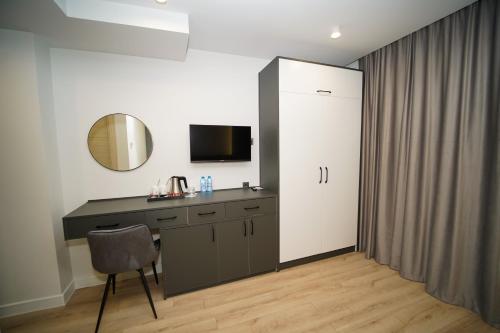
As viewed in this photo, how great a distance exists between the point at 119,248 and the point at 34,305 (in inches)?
45.5

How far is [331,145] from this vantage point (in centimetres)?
244

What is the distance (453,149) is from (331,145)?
1.06 metres

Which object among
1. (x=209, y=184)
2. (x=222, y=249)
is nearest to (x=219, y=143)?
(x=209, y=184)

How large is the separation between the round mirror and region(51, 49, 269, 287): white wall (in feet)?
0.20

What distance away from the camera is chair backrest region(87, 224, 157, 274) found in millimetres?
1484

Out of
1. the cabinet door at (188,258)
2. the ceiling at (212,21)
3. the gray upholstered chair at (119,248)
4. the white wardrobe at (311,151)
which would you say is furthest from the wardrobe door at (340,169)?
the gray upholstered chair at (119,248)

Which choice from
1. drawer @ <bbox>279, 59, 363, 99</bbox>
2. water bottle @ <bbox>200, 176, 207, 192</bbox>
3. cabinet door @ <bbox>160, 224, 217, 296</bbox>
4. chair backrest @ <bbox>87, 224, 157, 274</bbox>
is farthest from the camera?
water bottle @ <bbox>200, 176, 207, 192</bbox>

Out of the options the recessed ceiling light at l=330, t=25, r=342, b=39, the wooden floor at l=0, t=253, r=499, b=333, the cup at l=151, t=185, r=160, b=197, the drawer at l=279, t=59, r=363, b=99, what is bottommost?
the wooden floor at l=0, t=253, r=499, b=333

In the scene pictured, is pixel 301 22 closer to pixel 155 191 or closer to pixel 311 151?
pixel 311 151

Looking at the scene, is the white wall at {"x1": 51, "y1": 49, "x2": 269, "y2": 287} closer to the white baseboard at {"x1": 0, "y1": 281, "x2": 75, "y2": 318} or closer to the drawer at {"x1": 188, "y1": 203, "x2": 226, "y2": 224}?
the white baseboard at {"x1": 0, "y1": 281, "x2": 75, "y2": 318}

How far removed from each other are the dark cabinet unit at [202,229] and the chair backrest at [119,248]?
0.23 meters

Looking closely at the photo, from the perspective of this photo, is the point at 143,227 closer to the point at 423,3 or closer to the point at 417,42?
the point at 423,3

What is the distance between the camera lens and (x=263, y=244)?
7.25ft

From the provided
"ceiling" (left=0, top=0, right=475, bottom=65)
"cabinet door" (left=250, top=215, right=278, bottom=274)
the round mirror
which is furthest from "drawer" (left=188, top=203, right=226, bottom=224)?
"ceiling" (left=0, top=0, right=475, bottom=65)
